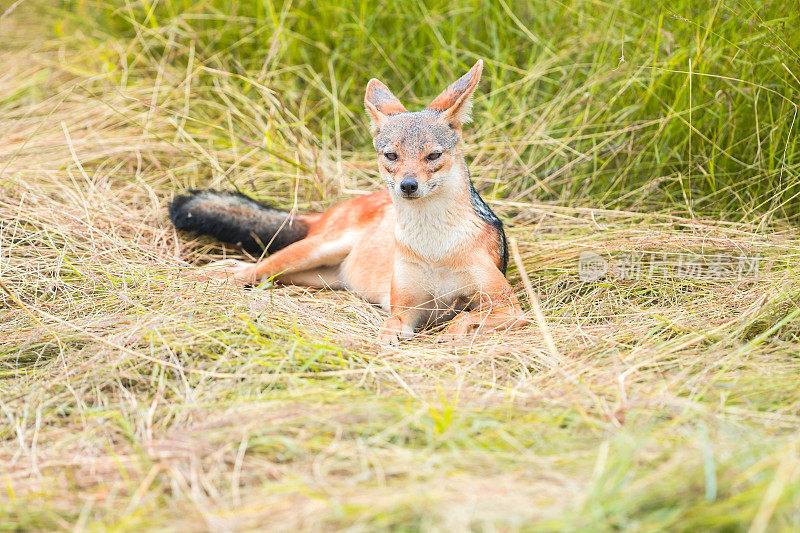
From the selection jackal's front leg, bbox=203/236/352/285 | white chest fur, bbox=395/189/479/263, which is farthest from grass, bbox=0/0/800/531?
white chest fur, bbox=395/189/479/263

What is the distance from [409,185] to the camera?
4.40m

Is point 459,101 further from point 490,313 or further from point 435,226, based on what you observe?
point 490,313

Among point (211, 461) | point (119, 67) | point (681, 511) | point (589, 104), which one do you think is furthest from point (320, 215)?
point (681, 511)

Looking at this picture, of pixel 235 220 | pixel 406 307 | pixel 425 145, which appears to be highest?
pixel 425 145

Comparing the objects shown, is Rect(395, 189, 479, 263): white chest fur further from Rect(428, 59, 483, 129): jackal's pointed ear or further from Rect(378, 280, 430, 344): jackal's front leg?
Rect(428, 59, 483, 129): jackal's pointed ear

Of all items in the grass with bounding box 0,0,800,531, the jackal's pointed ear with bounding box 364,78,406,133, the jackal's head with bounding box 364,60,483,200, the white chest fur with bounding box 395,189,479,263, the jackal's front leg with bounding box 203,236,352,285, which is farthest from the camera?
the jackal's front leg with bounding box 203,236,352,285

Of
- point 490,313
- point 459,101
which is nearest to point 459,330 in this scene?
point 490,313

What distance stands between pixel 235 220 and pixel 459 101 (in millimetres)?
1861

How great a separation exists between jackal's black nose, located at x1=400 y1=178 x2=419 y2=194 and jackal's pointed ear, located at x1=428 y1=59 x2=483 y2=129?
0.60 meters

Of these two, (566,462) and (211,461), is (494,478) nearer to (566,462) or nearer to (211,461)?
(566,462)

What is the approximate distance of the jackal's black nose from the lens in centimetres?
439

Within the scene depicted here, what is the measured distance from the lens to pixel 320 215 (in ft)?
19.9

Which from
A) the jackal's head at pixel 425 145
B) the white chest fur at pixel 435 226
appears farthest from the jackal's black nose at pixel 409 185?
the white chest fur at pixel 435 226

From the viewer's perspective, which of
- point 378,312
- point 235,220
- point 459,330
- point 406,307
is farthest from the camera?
point 235,220
